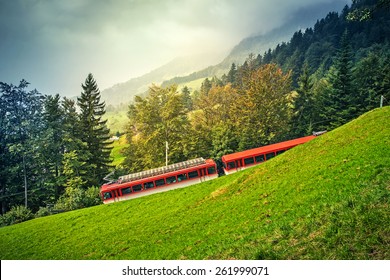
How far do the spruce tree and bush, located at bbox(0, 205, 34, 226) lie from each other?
424 inches

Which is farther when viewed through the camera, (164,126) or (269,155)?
(164,126)

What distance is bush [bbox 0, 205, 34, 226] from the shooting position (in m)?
25.8

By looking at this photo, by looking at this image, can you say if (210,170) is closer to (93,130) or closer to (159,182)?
(159,182)

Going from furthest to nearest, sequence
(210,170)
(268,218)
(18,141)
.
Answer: (210,170) → (18,141) → (268,218)

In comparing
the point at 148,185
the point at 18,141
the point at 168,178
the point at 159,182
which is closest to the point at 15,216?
the point at 18,141

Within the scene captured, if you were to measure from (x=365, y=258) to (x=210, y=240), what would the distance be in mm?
5152

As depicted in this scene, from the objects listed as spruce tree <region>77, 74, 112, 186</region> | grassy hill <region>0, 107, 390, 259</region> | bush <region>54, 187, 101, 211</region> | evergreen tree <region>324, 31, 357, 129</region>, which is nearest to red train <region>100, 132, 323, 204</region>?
bush <region>54, 187, 101, 211</region>

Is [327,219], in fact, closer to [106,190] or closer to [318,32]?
[106,190]

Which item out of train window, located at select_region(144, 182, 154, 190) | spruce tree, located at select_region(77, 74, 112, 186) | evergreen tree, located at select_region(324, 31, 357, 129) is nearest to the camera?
train window, located at select_region(144, 182, 154, 190)

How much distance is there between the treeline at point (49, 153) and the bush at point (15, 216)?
0.09m

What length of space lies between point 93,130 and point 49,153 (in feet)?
28.6

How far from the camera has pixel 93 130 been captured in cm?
4056

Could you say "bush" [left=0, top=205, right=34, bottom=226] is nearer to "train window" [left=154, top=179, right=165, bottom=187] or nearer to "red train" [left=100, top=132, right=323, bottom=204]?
"red train" [left=100, top=132, right=323, bottom=204]

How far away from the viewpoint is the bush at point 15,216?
84.7ft
